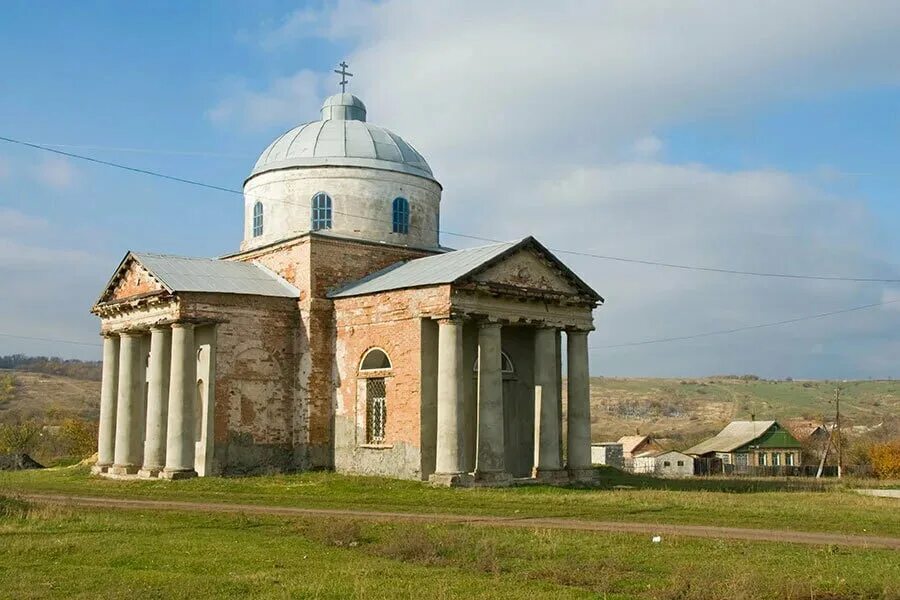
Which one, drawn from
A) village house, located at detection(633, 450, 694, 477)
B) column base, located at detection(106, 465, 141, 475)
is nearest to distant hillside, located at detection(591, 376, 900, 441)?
village house, located at detection(633, 450, 694, 477)

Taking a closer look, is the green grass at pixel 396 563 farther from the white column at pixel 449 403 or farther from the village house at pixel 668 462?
the village house at pixel 668 462

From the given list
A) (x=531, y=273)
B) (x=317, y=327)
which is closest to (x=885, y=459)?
(x=531, y=273)

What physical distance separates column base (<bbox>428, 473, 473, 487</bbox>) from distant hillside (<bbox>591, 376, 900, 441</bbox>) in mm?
56008

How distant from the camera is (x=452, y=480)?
26312 mm

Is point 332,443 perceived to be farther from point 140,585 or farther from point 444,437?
point 140,585

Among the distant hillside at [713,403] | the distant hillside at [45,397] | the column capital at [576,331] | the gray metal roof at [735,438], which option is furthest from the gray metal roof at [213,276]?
the distant hillside at [45,397]

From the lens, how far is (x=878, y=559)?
13.7 metres

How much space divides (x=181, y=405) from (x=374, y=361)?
5.78 meters

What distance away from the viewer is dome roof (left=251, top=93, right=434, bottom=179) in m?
34.6

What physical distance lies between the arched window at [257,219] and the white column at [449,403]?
1098 cm

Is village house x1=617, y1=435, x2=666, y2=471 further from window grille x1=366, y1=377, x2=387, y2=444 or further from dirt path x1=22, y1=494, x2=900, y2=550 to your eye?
dirt path x1=22, y1=494, x2=900, y2=550

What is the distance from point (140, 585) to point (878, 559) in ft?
→ 32.0

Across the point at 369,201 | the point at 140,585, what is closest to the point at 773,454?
the point at 369,201

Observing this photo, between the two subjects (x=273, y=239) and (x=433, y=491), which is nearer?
(x=433, y=491)
